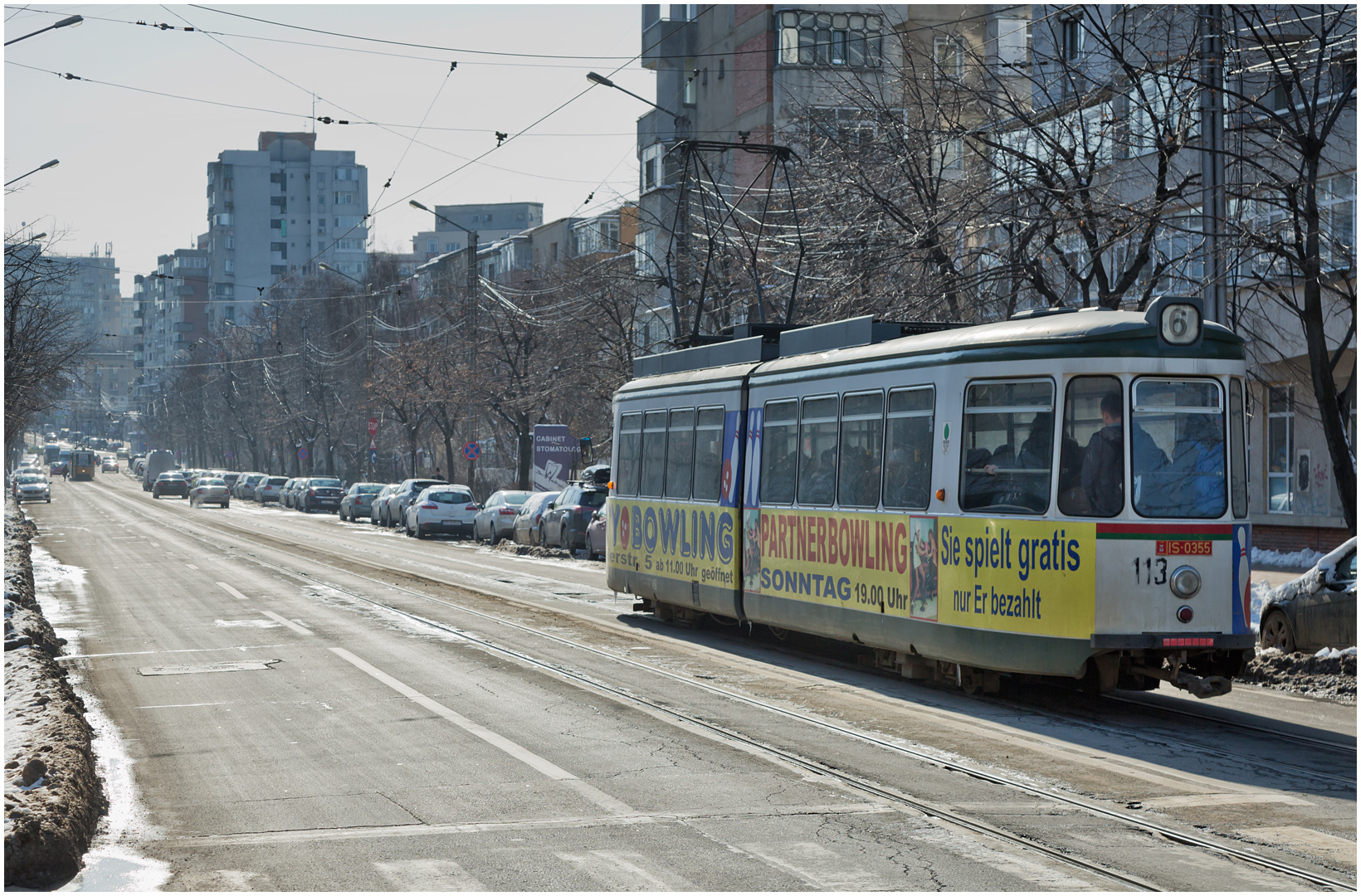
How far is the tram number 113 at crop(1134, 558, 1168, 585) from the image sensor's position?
34.7 ft

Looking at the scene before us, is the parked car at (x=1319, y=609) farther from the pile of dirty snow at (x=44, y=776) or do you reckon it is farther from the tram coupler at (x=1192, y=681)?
the pile of dirty snow at (x=44, y=776)

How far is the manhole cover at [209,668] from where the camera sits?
44.4 feet

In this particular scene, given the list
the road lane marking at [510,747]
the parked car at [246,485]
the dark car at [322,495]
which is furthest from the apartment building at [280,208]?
the road lane marking at [510,747]

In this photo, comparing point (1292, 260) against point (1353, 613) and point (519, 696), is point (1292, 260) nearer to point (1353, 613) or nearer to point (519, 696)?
point (1353, 613)

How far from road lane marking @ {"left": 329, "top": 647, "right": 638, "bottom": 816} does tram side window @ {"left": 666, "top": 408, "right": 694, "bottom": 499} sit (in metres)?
4.41

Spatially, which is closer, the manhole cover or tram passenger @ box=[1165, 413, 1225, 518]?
tram passenger @ box=[1165, 413, 1225, 518]

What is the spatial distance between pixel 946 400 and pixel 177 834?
21.4ft

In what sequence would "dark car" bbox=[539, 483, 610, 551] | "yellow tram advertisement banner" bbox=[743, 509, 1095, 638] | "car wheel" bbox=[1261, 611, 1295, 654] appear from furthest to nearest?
1. "dark car" bbox=[539, 483, 610, 551]
2. "car wheel" bbox=[1261, 611, 1295, 654]
3. "yellow tram advertisement banner" bbox=[743, 509, 1095, 638]

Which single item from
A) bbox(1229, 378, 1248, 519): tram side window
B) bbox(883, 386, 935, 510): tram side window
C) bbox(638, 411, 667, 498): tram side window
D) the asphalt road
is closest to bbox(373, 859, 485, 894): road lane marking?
the asphalt road

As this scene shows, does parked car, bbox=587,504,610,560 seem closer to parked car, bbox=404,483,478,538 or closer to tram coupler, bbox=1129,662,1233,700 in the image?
parked car, bbox=404,483,478,538

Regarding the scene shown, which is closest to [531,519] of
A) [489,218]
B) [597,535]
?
[597,535]

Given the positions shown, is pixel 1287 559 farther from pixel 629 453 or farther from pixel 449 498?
pixel 449 498

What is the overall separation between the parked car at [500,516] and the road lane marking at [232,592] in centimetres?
1548

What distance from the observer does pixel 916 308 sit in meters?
21.7
